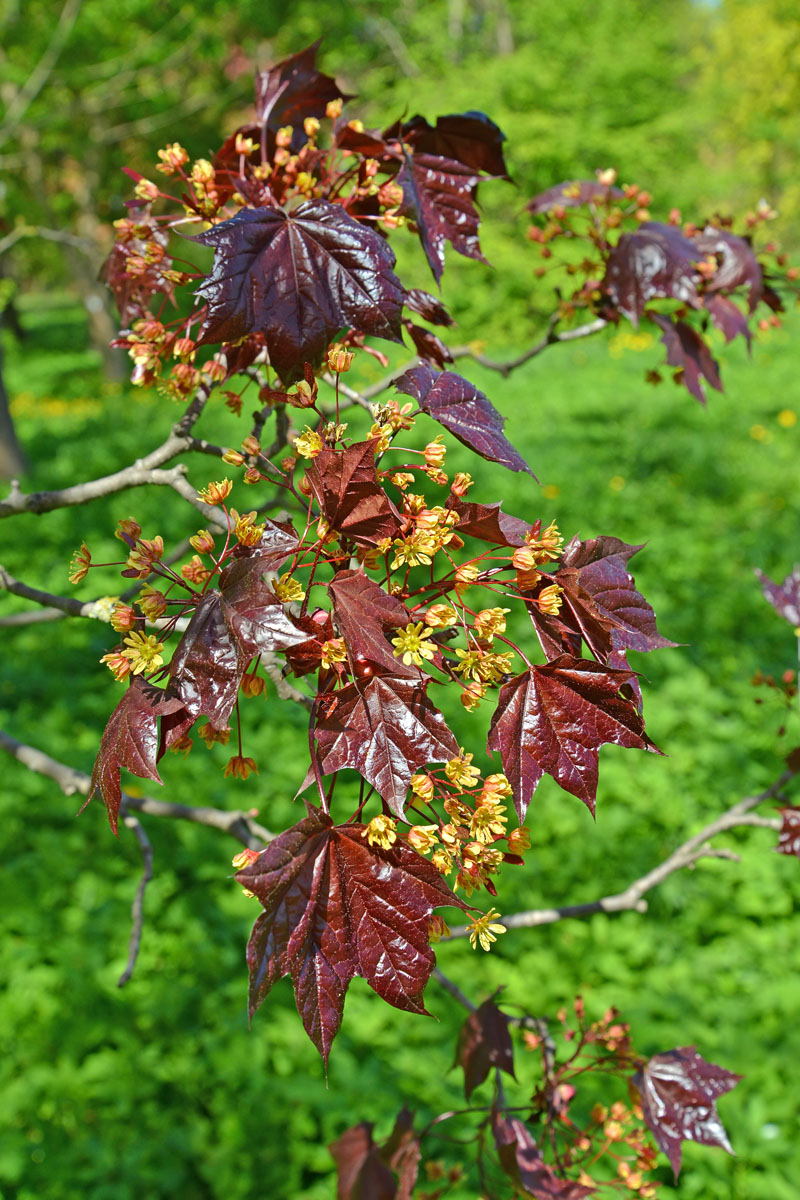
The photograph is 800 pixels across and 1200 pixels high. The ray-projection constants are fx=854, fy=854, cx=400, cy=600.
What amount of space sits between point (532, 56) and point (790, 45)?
9871mm

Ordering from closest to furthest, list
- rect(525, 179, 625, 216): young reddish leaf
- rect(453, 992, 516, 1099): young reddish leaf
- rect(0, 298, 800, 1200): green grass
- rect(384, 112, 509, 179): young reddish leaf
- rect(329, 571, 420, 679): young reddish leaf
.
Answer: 1. rect(329, 571, 420, 679): young reddish leaf
2. rect(384, 112, 509, 179): young reddish leaf
3. rect(453, 992, 516, 1099): young reddish leaf
4. rect(525, 179, 625, 216): young reddish leaf
5. rect(0, 298, 800, 1200): green grass

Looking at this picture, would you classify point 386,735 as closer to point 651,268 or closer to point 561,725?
point 561,725

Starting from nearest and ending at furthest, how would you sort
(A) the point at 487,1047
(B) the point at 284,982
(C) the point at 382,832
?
(C) the point at 382,832 → (A) the point at 487,1047 → (B) the point at 284,982

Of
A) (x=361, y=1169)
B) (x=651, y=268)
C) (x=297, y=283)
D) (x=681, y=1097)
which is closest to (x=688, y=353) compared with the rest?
(x=651, y=268)

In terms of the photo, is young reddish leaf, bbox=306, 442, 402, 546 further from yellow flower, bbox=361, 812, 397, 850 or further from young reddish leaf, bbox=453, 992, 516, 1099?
young reddish leaf, bbox=453, 992, 516, 1099

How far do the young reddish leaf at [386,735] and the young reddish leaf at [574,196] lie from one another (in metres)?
1.36

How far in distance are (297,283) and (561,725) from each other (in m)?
0.55

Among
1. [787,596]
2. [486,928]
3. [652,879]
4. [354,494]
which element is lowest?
[652,879]

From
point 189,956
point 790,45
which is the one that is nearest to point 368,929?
point 189,956

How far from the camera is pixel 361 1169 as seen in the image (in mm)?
1468

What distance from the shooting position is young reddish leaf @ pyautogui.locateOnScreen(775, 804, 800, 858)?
1519mm

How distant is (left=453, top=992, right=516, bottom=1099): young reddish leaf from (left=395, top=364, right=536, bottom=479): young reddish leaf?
0.93 metres

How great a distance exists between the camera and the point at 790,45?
63.1 ft

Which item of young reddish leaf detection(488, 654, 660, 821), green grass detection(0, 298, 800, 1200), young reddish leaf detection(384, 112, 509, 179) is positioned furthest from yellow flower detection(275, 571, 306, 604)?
green grass detection(0, 298, 800, 1200)
